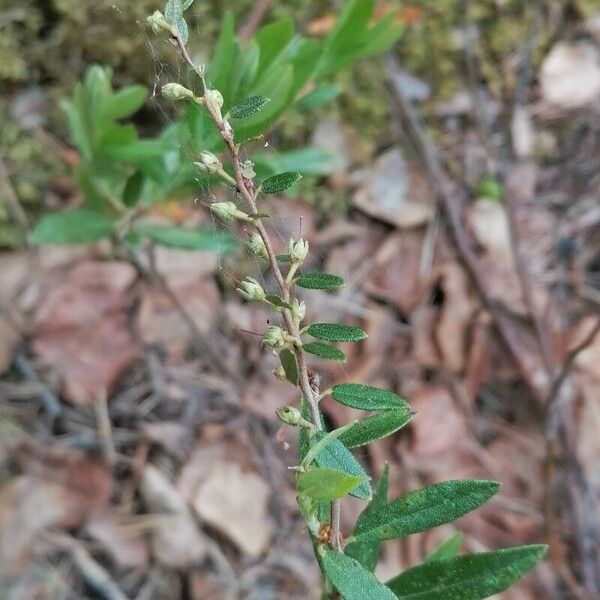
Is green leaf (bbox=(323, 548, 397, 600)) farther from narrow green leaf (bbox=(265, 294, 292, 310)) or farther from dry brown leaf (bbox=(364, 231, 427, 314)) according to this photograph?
dry brown leaf (bbox=(364, 231, 427, 314))

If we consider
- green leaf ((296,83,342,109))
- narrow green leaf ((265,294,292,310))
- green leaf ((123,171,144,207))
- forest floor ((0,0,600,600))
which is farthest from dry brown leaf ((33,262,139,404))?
narrow green leaf ((265,294,292,310))

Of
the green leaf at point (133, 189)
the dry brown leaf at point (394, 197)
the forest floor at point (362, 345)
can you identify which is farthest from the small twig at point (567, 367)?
the green leaf at point (133, 189)

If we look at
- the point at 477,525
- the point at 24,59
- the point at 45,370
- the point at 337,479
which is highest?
the point at 24,59

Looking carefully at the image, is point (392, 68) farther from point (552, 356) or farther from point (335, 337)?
point (335, 337)

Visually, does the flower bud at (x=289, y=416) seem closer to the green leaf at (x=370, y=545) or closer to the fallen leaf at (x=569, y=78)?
the green leaf at (x=370, y=545)

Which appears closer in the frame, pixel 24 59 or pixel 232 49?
pixel 232 49

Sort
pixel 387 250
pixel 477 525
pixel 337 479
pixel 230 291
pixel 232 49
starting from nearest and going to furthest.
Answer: pixel 337 479, pixel 232 49, pixel 477 525, pixel 230 291, pixel 387 250

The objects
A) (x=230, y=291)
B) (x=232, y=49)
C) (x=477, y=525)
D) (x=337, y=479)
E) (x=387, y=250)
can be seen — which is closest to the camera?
(x=337, y=479)

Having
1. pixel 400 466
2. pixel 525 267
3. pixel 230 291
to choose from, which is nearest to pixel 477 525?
pixel 400 466
